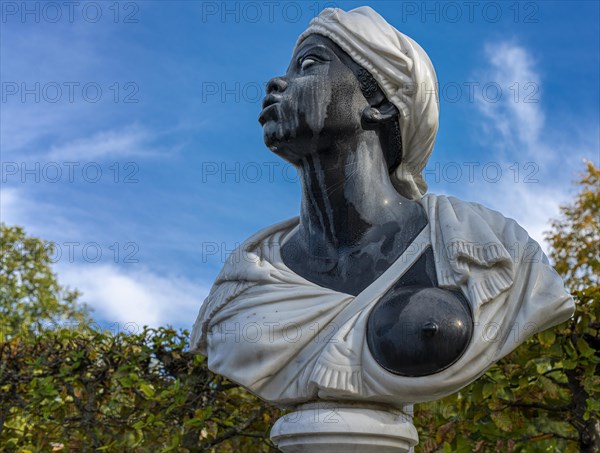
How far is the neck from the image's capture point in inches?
133

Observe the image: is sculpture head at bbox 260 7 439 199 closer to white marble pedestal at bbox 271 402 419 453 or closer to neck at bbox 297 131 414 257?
neck at bbox 297 131 414 257

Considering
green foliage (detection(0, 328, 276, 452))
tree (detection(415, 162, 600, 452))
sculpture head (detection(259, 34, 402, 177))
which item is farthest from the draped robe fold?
green foliage (detection(0, 328, 276, 452))

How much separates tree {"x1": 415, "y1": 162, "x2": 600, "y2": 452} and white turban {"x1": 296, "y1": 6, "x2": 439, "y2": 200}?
142cm

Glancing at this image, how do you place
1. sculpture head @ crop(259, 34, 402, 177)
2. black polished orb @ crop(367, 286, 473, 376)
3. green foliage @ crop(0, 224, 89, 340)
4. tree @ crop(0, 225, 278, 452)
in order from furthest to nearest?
green foliage @ crop(0, 224, 89, 340), tree @ crop(0, 225, 278, 452), sculpture head @ crop(259, 34, 402, 177), black polished orb @ crop(367, 286, 473, 376)

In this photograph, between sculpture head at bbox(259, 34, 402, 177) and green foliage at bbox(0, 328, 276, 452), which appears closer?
sculpture head at bbox(259, 34, 402, 177)

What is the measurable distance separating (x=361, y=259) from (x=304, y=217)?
384mm

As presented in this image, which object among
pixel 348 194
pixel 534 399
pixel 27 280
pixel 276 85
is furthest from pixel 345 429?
pixel 27 280

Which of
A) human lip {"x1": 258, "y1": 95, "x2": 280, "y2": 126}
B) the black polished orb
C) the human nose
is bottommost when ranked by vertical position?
the black polished orb

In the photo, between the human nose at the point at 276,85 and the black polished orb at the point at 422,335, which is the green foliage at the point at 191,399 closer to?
the black polished orb at the point at 422,335

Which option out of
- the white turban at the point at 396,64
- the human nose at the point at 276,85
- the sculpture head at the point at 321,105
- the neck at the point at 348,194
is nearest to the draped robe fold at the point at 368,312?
the neck at the point at 348,194

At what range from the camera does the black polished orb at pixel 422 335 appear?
2.88m

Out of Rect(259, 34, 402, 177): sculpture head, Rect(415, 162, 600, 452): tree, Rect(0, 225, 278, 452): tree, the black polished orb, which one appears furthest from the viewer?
Rect(0, 225, 278, 452): tree

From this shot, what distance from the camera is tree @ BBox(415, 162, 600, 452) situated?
168 inches

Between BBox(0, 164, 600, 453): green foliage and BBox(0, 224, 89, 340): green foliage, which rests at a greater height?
BBox(0, 224, 89, 340): green foliage
